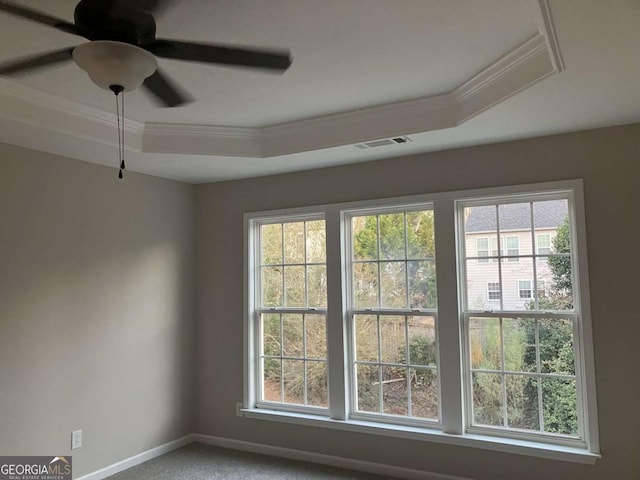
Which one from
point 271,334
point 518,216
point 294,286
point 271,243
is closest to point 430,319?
→ point 518,216

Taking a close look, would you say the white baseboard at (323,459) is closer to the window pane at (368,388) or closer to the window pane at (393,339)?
the window pane at (368,388)

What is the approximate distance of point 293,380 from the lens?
4277 millimetres

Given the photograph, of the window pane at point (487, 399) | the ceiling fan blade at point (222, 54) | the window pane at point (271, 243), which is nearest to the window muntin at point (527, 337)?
the window pane at point (487, 399)

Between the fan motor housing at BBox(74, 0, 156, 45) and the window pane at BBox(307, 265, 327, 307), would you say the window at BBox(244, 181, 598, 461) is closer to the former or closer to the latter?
the window pane at BBox(307, 265, 327, 307)

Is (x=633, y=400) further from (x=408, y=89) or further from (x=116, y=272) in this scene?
(x=116, y=272)

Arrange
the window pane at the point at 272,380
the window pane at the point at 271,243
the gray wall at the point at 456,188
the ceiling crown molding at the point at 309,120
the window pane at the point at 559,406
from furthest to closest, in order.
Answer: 1. the window pane at the point at 271,243
2. the window pane at the point at 272,380
3. the window pane at the point at 559,406
4. the gray wall at the point at 456,188
5. the ceiling crown molding at the point at 309,120

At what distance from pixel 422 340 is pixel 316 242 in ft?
3.96

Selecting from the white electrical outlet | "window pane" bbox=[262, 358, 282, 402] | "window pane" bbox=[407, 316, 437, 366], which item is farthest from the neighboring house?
the white electrical outlet

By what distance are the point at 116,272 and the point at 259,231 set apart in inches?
50.3

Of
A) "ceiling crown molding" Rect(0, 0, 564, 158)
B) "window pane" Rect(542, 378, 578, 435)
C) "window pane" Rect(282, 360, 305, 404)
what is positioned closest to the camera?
"ceiling crown molding" Rect(0, 0, 564, 158)

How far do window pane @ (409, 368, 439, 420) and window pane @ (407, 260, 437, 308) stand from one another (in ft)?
1.65

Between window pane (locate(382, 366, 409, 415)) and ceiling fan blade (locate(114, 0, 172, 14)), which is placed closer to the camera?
ceiling fan blade (locate(114, 0, 172, 14))

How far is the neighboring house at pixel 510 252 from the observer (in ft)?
11.0

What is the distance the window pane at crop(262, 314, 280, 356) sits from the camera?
4391 millimetres
